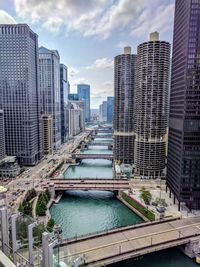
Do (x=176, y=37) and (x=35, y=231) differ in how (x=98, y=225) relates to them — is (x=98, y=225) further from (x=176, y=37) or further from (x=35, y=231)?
(x=176, y=37)

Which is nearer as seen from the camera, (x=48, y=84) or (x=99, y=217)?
(x=99, y=217)

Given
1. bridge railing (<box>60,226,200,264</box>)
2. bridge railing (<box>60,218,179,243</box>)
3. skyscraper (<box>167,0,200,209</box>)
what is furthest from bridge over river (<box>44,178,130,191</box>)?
bridge railing (<box>60,226,200,264</box>)

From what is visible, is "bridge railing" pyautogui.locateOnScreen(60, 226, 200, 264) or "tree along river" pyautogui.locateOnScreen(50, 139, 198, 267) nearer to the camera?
"bridge railing" pyautogui.locateOnScreen(60, 226, 200, 264)

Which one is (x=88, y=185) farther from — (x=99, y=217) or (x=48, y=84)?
(x=48, y=84)

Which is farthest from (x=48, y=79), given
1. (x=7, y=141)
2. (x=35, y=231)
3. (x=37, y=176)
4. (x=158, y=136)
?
(x=35, y=231)

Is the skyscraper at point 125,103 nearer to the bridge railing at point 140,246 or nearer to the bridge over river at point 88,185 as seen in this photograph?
the bridge over river at point 88,185

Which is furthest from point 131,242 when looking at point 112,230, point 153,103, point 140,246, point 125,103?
point 125,103

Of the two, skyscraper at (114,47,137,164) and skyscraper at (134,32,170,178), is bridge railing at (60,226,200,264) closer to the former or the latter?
skyscraper at (134,32,170,178)
